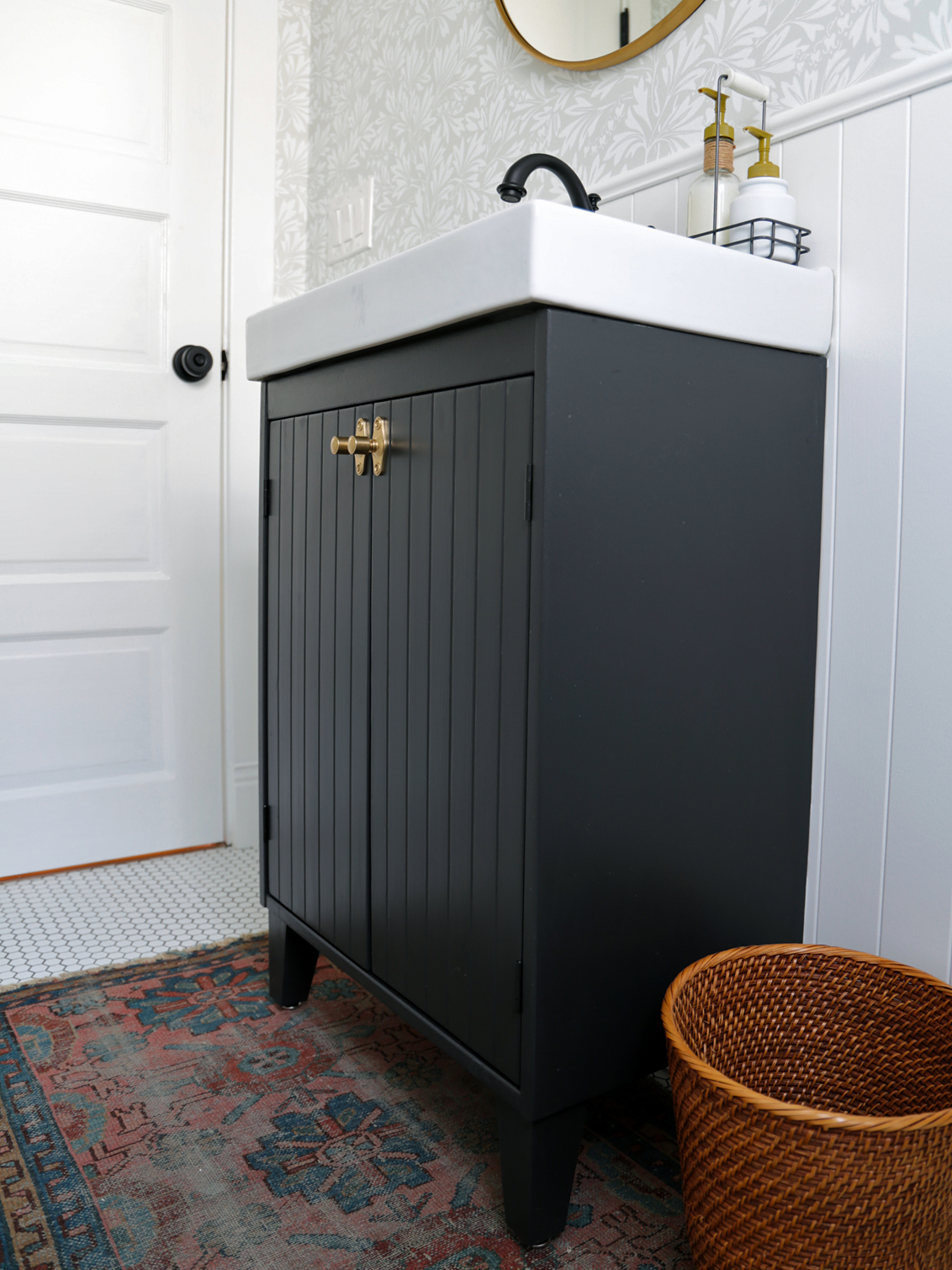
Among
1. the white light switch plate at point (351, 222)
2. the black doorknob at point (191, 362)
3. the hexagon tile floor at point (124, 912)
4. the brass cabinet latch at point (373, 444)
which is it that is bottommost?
the hexagon tile floor at point (124, 912)

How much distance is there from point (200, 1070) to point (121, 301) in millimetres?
1465

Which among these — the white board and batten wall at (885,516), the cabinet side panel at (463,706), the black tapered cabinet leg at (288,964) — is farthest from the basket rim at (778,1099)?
the black tapered cabinet leg at (288,964)

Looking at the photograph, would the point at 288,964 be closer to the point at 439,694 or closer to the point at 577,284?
the point at 439,694

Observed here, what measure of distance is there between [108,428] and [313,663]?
995 mm

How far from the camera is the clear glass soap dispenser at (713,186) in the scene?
3.58 feet

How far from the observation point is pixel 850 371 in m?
1.06

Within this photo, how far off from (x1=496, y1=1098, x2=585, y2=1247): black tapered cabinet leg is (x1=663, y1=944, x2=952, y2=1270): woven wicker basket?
13cm

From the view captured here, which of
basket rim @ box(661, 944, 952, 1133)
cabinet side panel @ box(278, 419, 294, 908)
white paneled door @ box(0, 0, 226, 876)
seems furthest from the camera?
white paneled door @ box(0, 0, 226, 876)

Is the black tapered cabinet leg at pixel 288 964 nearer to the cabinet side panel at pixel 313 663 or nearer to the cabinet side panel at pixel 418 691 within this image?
the cabinet side panel at pixel 313 663

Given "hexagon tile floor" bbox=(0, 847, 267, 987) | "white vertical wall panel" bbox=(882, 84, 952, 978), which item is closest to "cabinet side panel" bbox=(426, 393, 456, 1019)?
"white vertical wall panel" bbox=(882, 84, 952, 978)

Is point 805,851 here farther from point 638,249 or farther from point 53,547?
point 53,547

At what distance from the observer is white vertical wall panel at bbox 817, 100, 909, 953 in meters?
1.01

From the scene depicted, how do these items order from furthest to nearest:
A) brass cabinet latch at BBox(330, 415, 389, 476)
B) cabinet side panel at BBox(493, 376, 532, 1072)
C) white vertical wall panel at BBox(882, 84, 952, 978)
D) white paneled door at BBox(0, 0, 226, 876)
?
white paneled door at BBox(0, 0, 226, 876), brass cabinet latch at BBox(330, 415, 389, 476), white vertical wall panel at BBox(882, 84, 952, 978), cabinet side panel at BBox(493, 376, 532, 1072)

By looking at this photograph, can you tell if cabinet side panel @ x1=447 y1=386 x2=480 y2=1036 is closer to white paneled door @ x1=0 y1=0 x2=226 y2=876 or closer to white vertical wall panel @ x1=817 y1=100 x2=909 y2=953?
white vertical wall panel @ x1=817 y1=100 x2=909 y2=953
